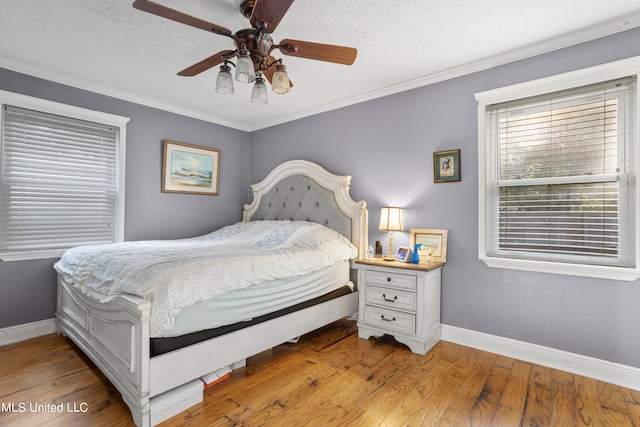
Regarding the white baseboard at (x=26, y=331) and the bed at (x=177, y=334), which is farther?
the white baseboard at (x=26, y=331)

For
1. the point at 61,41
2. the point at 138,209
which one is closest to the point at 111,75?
the point at 61,41

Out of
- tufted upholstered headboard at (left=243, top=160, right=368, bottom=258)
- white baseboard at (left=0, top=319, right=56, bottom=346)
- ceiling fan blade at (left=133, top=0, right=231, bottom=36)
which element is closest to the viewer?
ceiling fan blade at (left=133, top=0, right=231, bottom=36)

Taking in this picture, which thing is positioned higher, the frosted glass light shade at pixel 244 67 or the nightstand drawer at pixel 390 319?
the frosted glass light shade at pixel 244 67

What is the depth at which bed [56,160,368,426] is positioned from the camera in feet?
5.33

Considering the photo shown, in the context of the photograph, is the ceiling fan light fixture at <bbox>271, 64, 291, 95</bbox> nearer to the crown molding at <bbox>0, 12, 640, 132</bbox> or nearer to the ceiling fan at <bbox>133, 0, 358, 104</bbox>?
the ceiling fan at <bbox>133, 0, 358, 104</bbox>

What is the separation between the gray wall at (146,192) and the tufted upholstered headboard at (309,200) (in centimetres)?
46

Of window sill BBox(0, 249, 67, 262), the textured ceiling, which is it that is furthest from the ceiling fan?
window sill BBox(0, 249, 67, 262)

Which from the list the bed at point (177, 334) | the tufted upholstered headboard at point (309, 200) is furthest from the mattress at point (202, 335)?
the tufted upholstered headboard at point (309, 200)

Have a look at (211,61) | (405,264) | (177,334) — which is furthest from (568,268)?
(211,61)

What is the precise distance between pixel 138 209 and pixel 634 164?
13.7ft

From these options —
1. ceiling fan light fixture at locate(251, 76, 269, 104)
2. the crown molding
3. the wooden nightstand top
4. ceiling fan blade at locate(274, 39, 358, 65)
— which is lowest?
the wooden nightstand top

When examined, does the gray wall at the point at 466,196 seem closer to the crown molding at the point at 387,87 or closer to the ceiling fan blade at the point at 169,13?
the crown molding at the point at 387,87

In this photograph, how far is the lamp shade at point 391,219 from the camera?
2.89 meters

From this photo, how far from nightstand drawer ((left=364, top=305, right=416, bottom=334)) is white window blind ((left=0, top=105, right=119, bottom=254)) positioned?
8.68 ft
